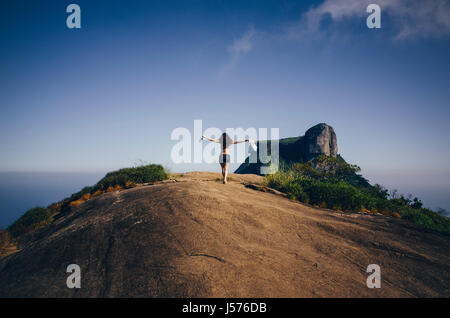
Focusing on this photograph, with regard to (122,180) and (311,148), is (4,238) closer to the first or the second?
(122,180)

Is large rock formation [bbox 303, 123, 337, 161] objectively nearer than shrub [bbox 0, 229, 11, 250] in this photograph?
No

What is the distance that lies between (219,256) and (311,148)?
43.5 metres

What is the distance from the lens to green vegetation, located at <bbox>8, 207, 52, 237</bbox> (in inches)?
352

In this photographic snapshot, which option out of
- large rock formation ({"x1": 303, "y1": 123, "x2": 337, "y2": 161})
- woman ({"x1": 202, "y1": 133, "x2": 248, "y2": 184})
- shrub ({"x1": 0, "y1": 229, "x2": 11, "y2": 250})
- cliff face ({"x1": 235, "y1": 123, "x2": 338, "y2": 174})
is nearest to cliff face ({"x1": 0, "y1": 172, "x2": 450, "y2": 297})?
woman ({"x1": 202, "y1": 133, "x2": 248, "y2": 184})

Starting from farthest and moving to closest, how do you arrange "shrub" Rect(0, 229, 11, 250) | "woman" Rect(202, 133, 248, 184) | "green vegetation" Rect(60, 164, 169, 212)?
"green vegetation" Rect(60, 164, 169, 212) → "woman" Rect(202, 133, 248, 184) → "shrub" Rect(0, 229, 11, 250)

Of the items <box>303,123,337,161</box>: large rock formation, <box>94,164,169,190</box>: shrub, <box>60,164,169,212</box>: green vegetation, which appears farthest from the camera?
<box>303,123,337,161</box>: large rock formation

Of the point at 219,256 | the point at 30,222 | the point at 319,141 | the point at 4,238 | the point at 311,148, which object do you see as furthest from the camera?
the point at 311,148

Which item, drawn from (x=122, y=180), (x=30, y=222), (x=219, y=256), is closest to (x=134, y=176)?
(x=122, y=180)

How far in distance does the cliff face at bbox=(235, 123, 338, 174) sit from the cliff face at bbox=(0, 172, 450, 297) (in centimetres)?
3519

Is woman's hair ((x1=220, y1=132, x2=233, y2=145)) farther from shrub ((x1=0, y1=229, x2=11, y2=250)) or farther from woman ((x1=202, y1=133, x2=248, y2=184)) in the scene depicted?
shrub ((x1=0, y1=229, x2=11, y2=250))

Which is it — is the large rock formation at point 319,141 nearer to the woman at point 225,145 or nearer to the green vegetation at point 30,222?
the woman at point 225,145

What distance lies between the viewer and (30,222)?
9.20 metres
